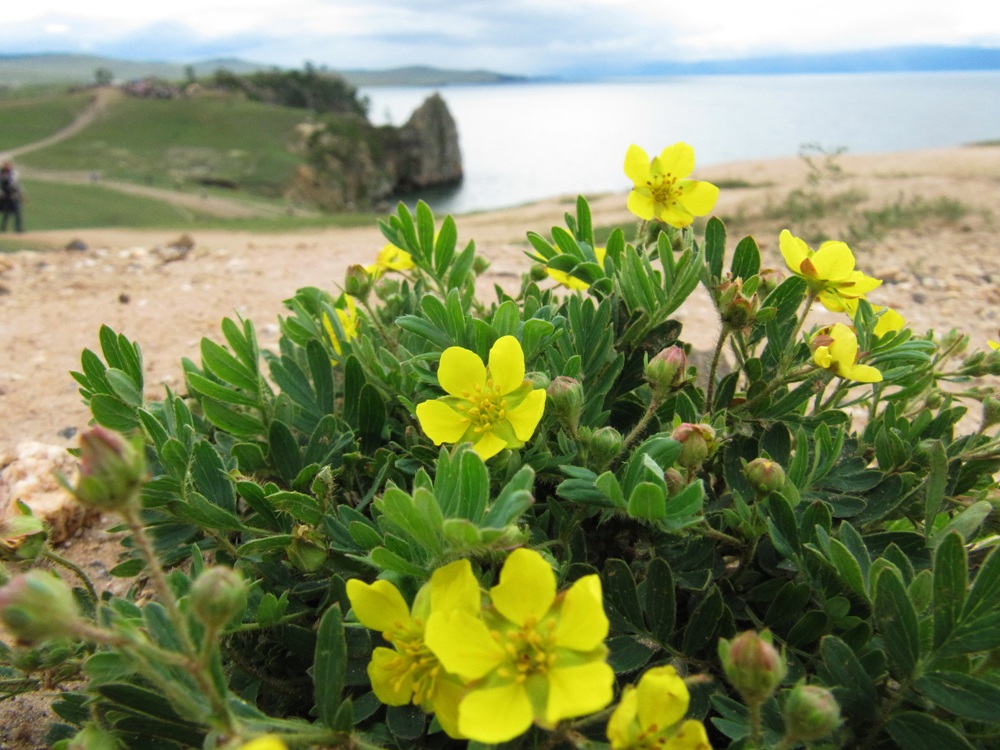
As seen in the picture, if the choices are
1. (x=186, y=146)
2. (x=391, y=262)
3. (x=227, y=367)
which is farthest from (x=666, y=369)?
(x=186, y=146)

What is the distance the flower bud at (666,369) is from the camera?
1.46m

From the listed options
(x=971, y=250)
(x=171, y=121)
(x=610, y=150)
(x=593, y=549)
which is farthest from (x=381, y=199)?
(x=593, y=549)

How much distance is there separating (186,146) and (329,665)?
46626 mm

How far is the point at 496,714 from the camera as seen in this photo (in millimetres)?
955

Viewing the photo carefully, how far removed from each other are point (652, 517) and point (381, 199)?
49.2 meters

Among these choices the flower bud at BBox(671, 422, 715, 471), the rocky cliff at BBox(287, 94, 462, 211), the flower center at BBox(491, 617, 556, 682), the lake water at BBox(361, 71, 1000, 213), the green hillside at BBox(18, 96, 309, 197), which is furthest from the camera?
the rocky cliff at BBox(287, 94, 462, 211)

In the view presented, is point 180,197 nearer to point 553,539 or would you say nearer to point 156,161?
point 156,161

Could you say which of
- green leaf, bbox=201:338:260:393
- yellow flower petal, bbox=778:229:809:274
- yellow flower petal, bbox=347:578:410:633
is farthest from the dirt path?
yellow flower petal, bbox=347:578:410:633

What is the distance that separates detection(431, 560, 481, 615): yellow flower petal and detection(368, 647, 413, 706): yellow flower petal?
0.46 ft

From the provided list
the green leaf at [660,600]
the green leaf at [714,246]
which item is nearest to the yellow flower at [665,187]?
the green leaf at [714,246]

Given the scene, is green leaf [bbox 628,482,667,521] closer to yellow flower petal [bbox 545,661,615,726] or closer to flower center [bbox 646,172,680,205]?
yellow flower petal [bbox 545,661,615,726]

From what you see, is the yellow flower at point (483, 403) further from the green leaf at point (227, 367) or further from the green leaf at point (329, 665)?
the green leaf at point (227, 367)

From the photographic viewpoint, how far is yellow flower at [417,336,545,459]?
1396 mm

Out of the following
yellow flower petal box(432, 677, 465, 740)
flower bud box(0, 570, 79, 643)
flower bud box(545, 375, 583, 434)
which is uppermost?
flower bud box(545, 375, 583, 434)
